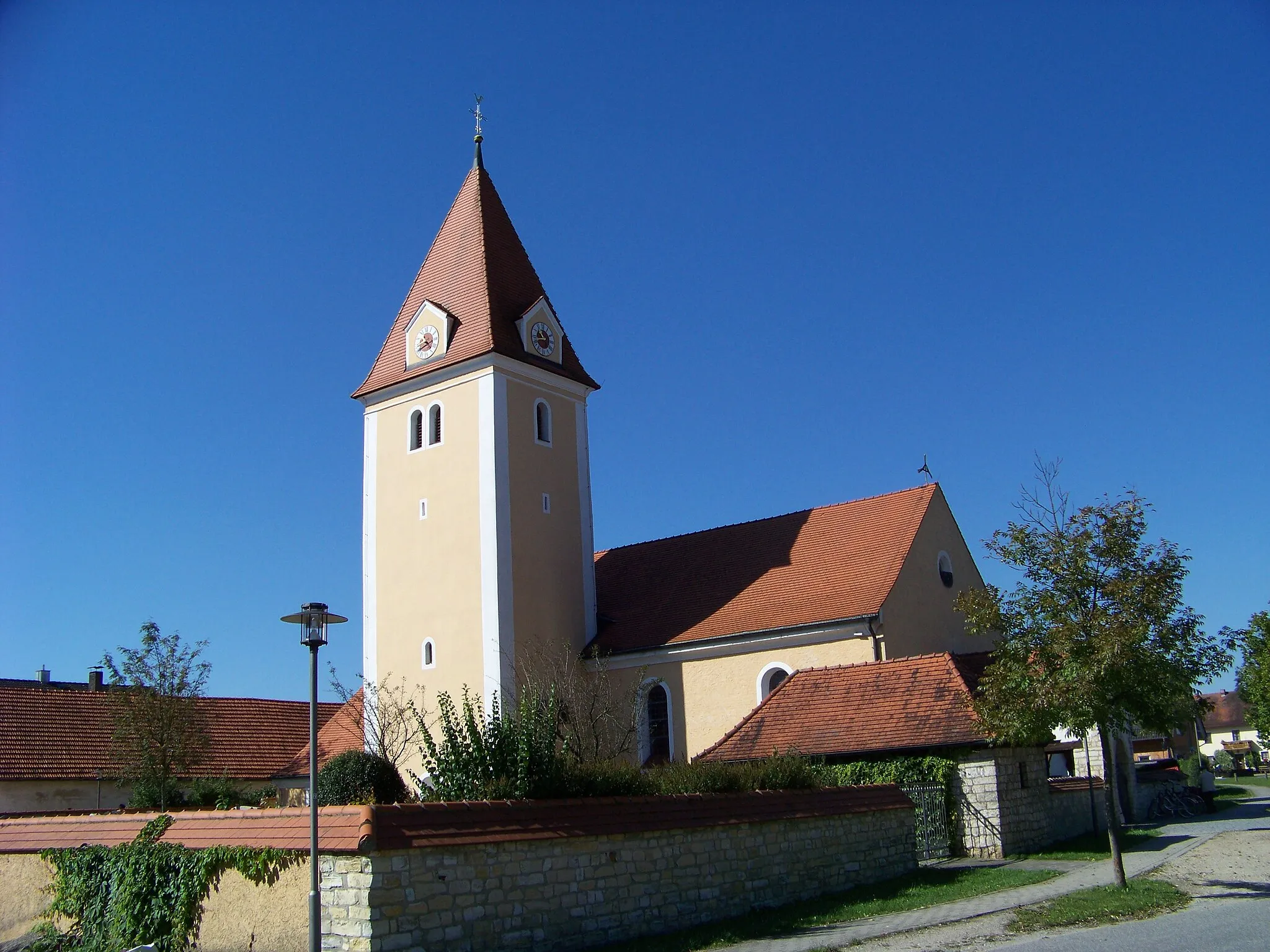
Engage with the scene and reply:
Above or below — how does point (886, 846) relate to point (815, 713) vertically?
below

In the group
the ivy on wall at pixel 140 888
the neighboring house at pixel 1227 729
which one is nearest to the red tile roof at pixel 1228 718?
the neighboring house at pixel 1227 729

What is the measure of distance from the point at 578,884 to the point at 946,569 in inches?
711

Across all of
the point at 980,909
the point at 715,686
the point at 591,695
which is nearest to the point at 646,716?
the point at 591,695

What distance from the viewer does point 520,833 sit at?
41.7 feet

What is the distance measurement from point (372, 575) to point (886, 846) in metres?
17.4

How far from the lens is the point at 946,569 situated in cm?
2884

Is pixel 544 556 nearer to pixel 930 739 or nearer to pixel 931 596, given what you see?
pixel 931 596

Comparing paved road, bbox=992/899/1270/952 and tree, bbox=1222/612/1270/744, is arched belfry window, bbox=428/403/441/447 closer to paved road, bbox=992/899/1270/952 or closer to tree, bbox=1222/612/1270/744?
paved road, bbox=992/899/1270/952

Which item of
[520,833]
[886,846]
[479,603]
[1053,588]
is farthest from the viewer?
[479,603]

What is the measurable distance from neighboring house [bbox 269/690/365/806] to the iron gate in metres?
16.2

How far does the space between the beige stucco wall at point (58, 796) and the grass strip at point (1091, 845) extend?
23053 mm

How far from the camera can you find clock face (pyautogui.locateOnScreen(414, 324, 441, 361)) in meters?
31.5

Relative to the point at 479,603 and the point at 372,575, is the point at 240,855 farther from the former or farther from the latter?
the point at 372,575

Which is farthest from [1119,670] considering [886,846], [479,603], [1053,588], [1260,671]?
[1260,671]
